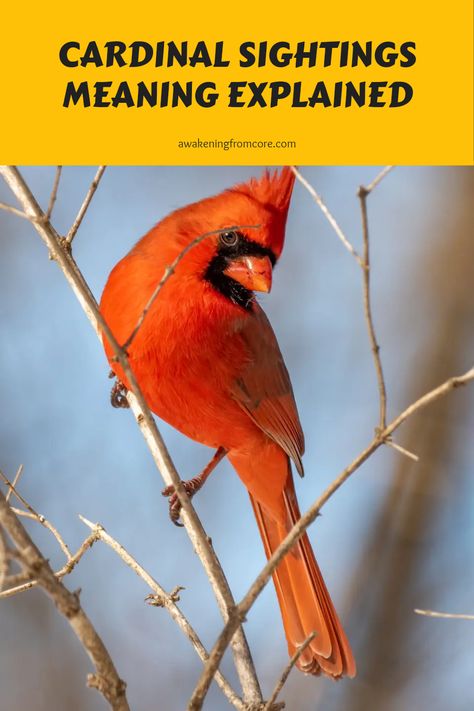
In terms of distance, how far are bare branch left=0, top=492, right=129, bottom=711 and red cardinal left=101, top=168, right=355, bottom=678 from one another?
106 cm

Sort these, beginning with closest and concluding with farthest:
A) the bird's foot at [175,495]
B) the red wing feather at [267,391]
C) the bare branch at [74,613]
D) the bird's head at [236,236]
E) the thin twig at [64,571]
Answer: the bare branch at [74,613] → the thin twig at [64,571] → the bird's head at [236,236] → the bird's foot at [175,495] → the red wing feather at [267,391]

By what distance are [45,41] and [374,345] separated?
1.36 metres

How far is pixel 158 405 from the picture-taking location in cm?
275

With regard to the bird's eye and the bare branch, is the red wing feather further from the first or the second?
the bare branch

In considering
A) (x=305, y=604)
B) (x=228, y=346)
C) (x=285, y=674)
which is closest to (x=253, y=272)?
(x=228, y=346)

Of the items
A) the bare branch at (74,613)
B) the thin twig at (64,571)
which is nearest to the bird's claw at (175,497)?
the thin twig at (64,571)

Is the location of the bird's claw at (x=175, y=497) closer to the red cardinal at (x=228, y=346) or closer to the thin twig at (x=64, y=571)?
the red cardinal at (x=228, y=346)

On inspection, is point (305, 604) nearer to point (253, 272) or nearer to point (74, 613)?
point (253, 272)

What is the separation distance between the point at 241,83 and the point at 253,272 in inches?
21.7

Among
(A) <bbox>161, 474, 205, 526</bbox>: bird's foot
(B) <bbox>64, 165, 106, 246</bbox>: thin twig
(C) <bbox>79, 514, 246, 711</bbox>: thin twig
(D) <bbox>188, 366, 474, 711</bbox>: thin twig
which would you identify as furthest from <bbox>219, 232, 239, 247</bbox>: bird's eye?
(D) <bbox>188, 366, 474, 711</bbox>: thin twig

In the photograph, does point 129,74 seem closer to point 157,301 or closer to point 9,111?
point 9,111

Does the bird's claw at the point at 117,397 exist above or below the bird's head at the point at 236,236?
below

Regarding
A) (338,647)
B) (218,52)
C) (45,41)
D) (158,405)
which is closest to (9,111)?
(45,41)

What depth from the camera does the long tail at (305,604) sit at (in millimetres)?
2941
